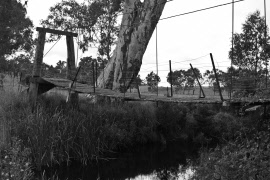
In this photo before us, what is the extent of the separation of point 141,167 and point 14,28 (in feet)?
32.0

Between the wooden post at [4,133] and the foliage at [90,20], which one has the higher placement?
the foliage at [90,20]

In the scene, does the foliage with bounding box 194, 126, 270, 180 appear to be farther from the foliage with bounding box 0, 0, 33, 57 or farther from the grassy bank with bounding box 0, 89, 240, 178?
the foliage with bounding box 0, 0, 33, 57

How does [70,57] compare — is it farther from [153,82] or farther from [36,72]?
[153,82]

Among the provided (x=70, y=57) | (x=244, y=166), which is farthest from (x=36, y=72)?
(x=244, y=166)

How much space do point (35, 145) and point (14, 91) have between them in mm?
2745

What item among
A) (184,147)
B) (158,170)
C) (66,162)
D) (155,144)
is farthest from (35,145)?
(184,147)

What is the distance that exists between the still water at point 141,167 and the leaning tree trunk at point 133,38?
6.60ft

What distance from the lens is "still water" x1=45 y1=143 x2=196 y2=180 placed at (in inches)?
272

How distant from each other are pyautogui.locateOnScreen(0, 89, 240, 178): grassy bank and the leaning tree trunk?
88 centimetres

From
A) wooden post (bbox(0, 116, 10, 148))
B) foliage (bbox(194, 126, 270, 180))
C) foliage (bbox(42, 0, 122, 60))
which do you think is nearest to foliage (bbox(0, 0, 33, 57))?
foliage (bbox(42, 0, 122, 60))

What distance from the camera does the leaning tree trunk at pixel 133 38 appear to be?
9.90m

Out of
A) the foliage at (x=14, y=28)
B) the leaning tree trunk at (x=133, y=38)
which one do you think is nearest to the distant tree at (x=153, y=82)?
the leaning tree trunk at (x=133, y=38)

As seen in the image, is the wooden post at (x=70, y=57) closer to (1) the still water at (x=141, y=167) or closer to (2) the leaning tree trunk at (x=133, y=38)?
(2) the leaning tree trunk at (x=133, y=38)

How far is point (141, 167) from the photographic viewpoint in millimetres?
7965
